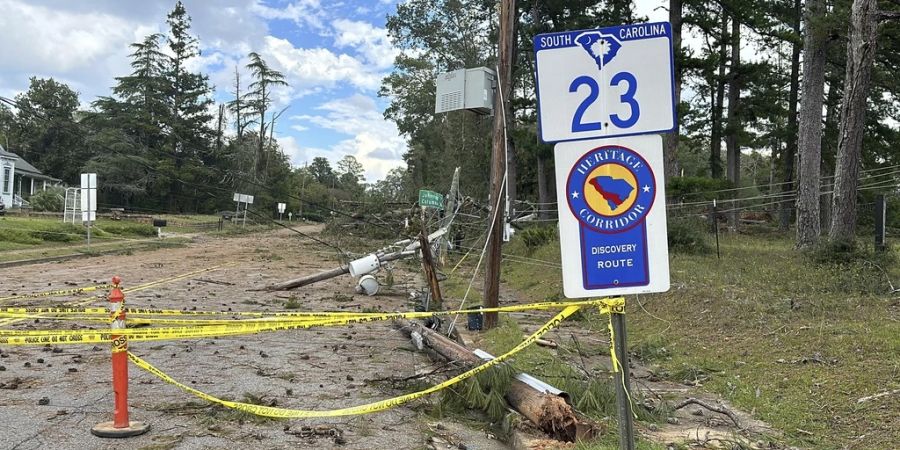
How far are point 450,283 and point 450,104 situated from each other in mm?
8707

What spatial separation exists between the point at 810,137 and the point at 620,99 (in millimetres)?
15777

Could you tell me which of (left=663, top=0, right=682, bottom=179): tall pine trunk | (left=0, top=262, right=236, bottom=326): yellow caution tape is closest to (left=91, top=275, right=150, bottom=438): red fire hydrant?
(left=0, top=262, right=236, bottom=326): yellow caution tape

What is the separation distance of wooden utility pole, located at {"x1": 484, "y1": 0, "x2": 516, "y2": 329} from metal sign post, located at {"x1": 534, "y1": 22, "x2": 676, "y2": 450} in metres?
6.12

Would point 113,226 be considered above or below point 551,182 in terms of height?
below

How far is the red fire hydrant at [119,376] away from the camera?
14.0 ft

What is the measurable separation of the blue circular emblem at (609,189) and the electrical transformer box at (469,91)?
6670mm

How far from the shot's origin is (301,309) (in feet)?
39.3

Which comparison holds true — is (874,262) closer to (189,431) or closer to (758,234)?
(189,431)

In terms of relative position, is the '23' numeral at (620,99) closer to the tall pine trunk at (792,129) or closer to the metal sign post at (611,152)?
the metal sign post at (611,152)

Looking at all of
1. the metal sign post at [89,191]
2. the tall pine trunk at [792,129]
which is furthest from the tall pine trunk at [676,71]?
the metal sign post at [89,191]

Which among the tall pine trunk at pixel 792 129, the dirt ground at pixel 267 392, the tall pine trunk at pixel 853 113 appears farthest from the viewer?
the tall pine trunk at pixel 792 129

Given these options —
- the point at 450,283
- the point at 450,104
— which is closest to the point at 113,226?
the point at 450,283

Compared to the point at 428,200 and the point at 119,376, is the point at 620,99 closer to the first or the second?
the point at 119,376

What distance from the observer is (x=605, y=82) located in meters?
2.59
